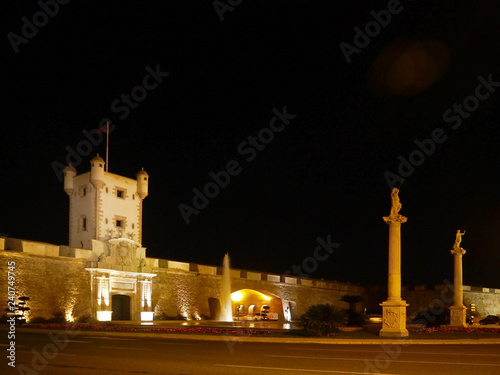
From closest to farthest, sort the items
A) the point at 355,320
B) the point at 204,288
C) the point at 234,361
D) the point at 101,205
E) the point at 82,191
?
the point at 234,361 < the point at 355,320 < the point at 101,205 < the point at 82,191 < the point at 204,288

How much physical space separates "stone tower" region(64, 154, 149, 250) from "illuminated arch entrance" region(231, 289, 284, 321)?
1529cm

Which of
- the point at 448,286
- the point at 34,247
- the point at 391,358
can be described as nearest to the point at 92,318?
the point at 34,247

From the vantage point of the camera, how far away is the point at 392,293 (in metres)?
20.1

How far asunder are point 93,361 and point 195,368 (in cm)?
265

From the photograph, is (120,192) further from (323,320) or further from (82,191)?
(323,320)

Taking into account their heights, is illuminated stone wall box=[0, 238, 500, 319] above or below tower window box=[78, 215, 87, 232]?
below

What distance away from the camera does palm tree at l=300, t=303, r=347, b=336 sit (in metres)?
19.6

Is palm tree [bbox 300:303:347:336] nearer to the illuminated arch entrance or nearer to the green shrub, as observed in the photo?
the green shrub

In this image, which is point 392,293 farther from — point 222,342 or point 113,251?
point 113,251

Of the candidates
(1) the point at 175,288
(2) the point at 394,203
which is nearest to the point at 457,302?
(2) the point at 394,203

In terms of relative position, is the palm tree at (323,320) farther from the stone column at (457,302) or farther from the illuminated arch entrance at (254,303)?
the illuminated arch entrance at (254,303)

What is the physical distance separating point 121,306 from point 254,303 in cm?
1897

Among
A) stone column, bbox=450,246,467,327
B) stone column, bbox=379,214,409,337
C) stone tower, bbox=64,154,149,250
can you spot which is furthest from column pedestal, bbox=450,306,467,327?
stone tower, bbox=64,154,149,250

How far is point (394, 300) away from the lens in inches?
786
